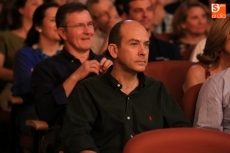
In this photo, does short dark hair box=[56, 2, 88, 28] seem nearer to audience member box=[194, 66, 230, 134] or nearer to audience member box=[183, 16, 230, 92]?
audience member box=[183, 16, 230, 92]

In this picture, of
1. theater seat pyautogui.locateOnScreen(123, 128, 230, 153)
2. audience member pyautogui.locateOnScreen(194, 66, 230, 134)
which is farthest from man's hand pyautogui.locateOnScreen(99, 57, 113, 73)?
theater seat pyautogui.locateOnScreen(123, 128, 230, 153)

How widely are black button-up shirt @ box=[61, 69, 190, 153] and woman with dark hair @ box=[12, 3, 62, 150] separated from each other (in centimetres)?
127

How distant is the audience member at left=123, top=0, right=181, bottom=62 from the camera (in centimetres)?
525

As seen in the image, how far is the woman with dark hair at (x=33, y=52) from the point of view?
4707 mm

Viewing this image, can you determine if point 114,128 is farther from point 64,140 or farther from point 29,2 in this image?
point 29,2

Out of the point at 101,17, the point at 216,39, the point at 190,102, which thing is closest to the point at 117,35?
the point at 190,102

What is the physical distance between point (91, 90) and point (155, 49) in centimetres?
191

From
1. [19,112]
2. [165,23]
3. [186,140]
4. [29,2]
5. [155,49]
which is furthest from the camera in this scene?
[165,23]

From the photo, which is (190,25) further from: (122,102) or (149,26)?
(122,102)

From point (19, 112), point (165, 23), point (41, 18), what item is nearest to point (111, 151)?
point (19, 112)

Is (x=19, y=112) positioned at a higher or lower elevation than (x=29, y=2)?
lower

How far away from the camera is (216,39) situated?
3947 millimetres

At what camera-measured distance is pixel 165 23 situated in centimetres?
706

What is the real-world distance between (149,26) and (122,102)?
78.2 inches
